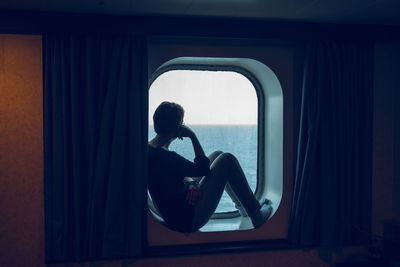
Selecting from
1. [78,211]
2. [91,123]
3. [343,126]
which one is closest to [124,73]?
[91,123]

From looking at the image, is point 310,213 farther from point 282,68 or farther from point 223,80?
point 223,80

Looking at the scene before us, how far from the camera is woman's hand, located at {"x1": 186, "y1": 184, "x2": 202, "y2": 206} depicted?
9.05ft

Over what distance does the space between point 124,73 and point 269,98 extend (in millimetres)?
1375

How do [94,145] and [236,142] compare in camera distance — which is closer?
[94,145]

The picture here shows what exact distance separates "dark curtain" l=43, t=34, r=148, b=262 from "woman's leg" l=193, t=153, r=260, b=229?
1.59 ft

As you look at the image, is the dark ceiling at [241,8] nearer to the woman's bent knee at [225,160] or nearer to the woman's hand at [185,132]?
the woman's hand at [185,132]

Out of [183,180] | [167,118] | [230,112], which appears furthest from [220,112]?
[183,180]

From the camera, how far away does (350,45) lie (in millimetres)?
2920

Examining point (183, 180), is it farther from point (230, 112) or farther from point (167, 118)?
point (230, 112)

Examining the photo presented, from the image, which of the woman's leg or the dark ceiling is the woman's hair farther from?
the dark ceiling

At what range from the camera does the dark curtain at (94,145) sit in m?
2.51

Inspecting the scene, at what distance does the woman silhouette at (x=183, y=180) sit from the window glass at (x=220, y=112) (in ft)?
1.41

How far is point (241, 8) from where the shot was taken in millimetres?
2445

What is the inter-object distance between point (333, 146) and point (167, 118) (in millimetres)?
1281
